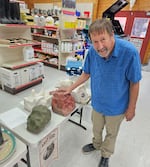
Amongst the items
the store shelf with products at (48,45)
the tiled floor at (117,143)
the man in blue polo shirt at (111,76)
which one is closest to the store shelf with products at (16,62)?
the tiled floor at (117,143)

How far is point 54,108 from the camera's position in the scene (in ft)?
4.43

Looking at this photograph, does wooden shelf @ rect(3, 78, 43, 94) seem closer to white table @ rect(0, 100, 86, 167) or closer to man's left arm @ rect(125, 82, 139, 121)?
white table @ rect(0, 100, 86, 167)

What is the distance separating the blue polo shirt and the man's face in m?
0.05

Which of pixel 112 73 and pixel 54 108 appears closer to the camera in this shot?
pixel 112 73

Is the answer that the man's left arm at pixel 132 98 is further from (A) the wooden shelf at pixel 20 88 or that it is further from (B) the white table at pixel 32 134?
(A) the wooden shelf at pixel 20 88

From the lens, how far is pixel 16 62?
315 cm

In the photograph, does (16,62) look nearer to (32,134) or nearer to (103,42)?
(32,134)

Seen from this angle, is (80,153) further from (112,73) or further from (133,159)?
(112,73)

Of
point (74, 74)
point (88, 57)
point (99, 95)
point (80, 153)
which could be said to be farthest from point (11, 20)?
point (80, 153)

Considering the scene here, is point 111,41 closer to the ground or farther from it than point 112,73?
farther from it

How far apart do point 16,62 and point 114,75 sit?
8.40 ft

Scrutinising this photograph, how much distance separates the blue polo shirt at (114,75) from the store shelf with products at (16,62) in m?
1.99

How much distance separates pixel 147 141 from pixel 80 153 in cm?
99

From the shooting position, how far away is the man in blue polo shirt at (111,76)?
1.04 m
